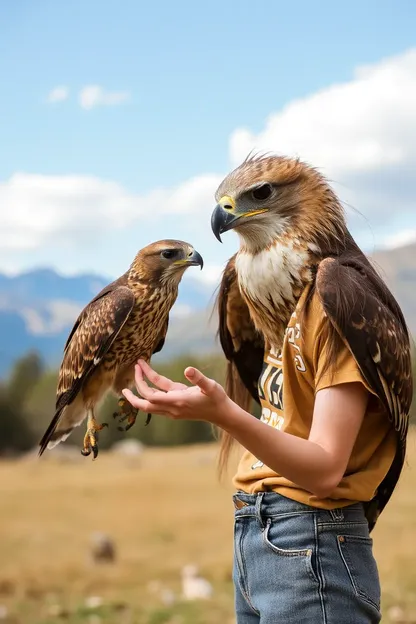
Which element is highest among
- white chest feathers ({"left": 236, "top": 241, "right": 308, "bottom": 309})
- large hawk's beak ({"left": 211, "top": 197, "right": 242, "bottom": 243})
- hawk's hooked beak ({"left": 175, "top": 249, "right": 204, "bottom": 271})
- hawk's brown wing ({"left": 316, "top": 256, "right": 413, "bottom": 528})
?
large hawk's beak ({"left": 211, "top": 197, "right": 242, "bottom": 243})

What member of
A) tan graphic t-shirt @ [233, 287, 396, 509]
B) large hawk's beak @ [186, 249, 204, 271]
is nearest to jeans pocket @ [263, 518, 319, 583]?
tan graphic t-shirt @ [233, 287, 396, 509]

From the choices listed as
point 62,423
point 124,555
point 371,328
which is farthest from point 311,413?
point 124,555

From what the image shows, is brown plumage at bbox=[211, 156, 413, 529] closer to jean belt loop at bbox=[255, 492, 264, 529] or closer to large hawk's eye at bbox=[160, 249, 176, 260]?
large hawk's eye at bbox=[160, 249, 176, 260]

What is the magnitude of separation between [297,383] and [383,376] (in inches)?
Result: 10.8

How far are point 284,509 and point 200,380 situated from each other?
1.98ft

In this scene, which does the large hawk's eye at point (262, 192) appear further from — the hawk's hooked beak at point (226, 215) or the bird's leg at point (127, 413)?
the bird's leg at point (127, 413)

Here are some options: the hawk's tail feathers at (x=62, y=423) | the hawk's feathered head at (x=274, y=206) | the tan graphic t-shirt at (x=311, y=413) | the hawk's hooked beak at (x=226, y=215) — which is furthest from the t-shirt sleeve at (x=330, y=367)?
the hawk's tail feathers at (x=62, y=423)

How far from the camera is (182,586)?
9609 mm

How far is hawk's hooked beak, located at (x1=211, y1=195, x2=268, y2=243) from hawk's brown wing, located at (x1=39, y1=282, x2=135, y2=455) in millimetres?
472

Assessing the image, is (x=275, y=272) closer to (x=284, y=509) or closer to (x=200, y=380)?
(x=200, y=380)

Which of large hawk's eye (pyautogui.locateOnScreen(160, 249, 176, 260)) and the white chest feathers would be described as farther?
large hawk's eye (pyautogui.locateOnScreen(160, 249, 176, 260))

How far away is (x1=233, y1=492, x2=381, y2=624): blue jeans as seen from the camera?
228 centimetres

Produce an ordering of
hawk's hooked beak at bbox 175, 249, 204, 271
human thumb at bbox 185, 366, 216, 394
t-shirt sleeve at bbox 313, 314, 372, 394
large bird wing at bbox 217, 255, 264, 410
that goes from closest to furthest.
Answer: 1. human thumb at bbox 185, 366, 216, 394
2. t-shirt sleeve at bbox 313, 314, 372, 394
3. hawk's hooked beak at bbox 175, 249, 204, 271
4. large bird wing at bbox 217, 255, 264, 410

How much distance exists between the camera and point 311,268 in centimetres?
A: 238
